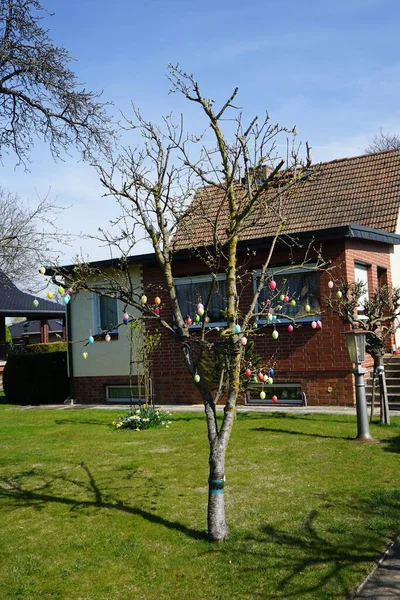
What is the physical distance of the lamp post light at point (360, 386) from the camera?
9.58 metres

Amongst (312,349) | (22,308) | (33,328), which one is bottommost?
(312,349)

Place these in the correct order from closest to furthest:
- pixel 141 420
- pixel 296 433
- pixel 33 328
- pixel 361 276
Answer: pixel 296 433 → pixel 141 420 → pixel 361 276 → pixel 33 328

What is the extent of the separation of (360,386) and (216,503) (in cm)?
455

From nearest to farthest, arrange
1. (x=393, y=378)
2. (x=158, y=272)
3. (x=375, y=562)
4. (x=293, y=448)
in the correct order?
1. (x=375, y=562)
2. (x=293, y=448)
3. (x=393, y=378)
4. (x=158, y=272)

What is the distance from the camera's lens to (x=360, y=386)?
9719mm

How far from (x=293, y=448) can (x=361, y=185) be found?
962cm

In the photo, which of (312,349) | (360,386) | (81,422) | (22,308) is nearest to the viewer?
(360,386)

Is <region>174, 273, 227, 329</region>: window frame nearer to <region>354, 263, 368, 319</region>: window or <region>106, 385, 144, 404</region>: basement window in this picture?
<region>106, 385, 144, 404</region>: basement window

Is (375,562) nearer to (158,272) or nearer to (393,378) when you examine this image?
(393,378)

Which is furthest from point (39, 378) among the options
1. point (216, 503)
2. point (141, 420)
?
point (216, 503)

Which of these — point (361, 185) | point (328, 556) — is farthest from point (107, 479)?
point (361, 185)

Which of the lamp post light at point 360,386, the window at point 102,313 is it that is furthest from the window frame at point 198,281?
the lamp post light at point 360,386

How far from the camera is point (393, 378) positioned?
13469mm

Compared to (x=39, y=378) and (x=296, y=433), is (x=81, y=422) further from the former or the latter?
(x=39, y=378)
